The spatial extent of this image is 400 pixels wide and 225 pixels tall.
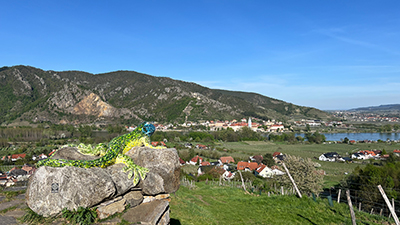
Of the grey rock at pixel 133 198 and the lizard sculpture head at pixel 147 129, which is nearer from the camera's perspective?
the grey rock at pixel 133 198

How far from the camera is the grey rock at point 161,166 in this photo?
6.71m

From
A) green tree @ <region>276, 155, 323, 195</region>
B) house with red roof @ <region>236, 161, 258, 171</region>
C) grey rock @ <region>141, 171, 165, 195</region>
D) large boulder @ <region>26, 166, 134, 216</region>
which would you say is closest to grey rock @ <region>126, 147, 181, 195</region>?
grey rock @ <region>141, 171, 165, 195</region>

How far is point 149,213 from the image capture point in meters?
5.70

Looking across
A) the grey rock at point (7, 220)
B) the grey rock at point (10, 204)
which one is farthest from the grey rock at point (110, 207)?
the grey rock at point (10, 204)

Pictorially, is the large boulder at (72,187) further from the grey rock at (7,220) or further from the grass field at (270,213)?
the grass field at (270,213)

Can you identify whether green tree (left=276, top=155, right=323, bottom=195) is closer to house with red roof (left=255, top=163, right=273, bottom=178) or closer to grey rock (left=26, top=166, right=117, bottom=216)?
house with red roof (left=255, top=163, right=273, bottom=178)

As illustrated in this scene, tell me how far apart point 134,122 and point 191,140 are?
3548 inches

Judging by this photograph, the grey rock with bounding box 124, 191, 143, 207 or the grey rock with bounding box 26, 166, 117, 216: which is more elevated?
the grey rock with bounding box 26, 166, 117, 216

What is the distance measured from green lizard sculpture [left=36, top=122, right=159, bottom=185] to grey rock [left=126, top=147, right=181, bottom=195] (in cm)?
43

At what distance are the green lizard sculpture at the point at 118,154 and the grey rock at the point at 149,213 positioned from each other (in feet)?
2.24

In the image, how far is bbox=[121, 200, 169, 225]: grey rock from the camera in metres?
5.37

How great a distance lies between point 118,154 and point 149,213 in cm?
219

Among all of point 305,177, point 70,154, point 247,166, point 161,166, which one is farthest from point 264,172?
point 70,154

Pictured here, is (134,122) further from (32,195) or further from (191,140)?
(32,195)
